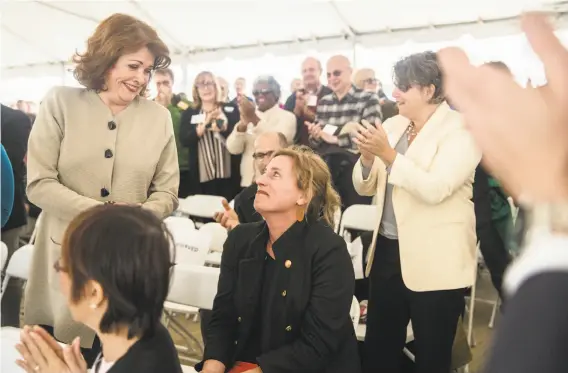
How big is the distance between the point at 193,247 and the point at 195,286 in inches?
28.3

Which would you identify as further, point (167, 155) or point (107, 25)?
point (167, 155)

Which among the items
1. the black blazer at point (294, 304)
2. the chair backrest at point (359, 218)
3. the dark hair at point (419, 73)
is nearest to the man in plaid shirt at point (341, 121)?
the chair backrest at point (359, 218)

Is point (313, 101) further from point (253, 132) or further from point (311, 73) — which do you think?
point (253, 132)

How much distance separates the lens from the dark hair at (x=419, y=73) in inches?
70.0

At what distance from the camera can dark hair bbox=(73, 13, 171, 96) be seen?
1.45 metres

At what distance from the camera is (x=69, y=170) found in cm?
148

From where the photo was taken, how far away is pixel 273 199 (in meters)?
1.59

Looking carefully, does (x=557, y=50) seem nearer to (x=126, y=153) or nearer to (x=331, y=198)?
(x=126, y=153)

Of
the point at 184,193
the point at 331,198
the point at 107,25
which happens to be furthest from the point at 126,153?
the point at 184,193

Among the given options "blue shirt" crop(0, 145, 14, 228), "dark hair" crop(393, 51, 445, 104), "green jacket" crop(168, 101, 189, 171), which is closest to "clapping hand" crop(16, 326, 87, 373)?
"blue shirt" crop(0, 145, 14, 228)

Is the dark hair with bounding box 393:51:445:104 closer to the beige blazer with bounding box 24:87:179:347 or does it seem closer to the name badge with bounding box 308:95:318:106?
the beige blazer with bounding box 24:87:179:347

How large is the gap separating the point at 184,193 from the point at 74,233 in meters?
3.12

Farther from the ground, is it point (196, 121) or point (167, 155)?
point (196, 121)

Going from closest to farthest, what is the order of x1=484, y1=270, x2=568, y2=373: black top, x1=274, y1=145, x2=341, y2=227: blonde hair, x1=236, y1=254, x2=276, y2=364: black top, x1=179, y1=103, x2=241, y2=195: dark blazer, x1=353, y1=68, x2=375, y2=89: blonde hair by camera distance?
1. x1=484, y1=270, x2=568, y2=373: black top
2. x1=236, y1=254, x2=276, y2=364: black top
3. x1=274, y1=145, x2=341, y2=227: blonde hair
4. x1=179, y1=103, x2=241, y2=195: dark blazer
5. x1=353, y1=68, x2=375, y2=89: blonde hair
